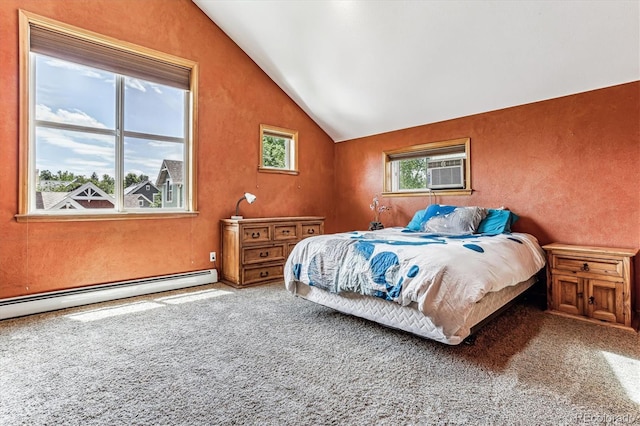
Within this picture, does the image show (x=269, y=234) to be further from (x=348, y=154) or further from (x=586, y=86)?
(x=586, y=86)

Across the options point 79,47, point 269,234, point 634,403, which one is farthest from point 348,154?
point 634,403

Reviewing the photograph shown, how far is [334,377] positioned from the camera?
5.78ft

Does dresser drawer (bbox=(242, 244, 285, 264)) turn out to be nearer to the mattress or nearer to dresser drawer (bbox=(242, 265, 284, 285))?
dresser drawer (bbox=(242, 265, 284, 285))

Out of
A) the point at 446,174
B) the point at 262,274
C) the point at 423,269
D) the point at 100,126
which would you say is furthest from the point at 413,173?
the point at 100,126

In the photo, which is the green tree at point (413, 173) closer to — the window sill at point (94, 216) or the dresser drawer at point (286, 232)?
the dresser drawer at point (286, 232)

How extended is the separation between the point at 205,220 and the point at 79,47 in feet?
6.88

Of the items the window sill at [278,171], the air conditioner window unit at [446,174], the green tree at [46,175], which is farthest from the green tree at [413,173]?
the green tree at [46,175]

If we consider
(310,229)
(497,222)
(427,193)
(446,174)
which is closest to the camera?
(497,222)

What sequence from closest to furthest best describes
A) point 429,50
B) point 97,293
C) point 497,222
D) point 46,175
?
point 46,175 < point 97,293 < point 429,50 < point 497,222

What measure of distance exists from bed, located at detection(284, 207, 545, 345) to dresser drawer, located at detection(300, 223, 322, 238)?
1.47 meters

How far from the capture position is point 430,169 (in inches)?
164

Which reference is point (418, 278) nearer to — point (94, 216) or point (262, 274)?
point (262, 274)

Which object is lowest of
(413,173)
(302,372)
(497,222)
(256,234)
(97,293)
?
(302,372)

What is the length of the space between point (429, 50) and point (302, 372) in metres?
3.13
